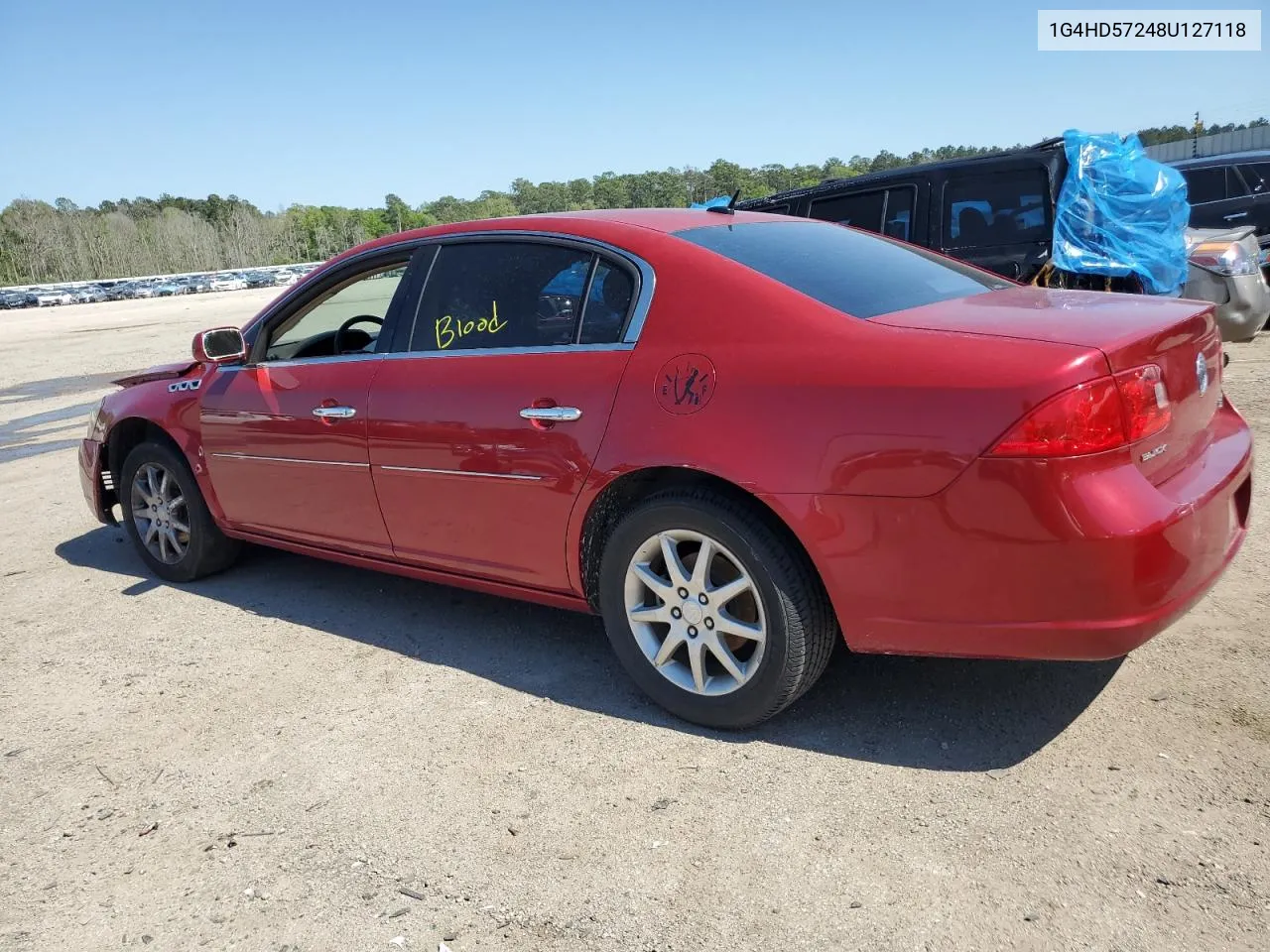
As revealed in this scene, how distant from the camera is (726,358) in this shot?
3.01 m

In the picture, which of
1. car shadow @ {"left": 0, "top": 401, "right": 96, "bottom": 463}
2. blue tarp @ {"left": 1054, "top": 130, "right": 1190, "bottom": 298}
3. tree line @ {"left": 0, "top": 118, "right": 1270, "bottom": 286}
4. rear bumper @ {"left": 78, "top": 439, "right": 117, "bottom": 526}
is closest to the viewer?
rear bumper @ {"left": 78, "top": 439, "right": 117, "bottom": 526}

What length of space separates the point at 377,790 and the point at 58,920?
→ 858 millimetres

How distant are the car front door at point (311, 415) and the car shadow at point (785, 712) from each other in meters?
0.41

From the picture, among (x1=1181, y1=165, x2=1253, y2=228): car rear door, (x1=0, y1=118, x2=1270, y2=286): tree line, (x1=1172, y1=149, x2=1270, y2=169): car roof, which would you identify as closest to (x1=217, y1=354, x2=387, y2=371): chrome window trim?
(x1=1181, y1=165, x2=1253, y2=228): car rear door

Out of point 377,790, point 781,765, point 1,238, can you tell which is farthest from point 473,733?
point 1,238

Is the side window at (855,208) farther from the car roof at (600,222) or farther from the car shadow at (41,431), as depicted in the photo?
the car shadow at (41,431)

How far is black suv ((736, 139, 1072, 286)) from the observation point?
765 cm

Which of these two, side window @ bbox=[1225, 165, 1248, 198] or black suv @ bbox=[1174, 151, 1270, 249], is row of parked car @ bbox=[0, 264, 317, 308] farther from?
side window @ bbox=[1225, 165, 1248, 198]

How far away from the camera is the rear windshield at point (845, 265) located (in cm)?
313

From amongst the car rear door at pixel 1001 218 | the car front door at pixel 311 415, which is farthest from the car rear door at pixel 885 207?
the car front door at pixel 311 415

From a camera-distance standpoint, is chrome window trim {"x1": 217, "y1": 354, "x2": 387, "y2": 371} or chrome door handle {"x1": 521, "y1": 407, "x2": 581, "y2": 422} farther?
chrome window trim {"x1": 217, "y1": 354, "x2": 387, "y2": 371}

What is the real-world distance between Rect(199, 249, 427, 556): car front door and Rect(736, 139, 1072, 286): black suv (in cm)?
417

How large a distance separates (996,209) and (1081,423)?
5.92 m

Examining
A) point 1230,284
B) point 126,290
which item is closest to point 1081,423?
point 1230,284
